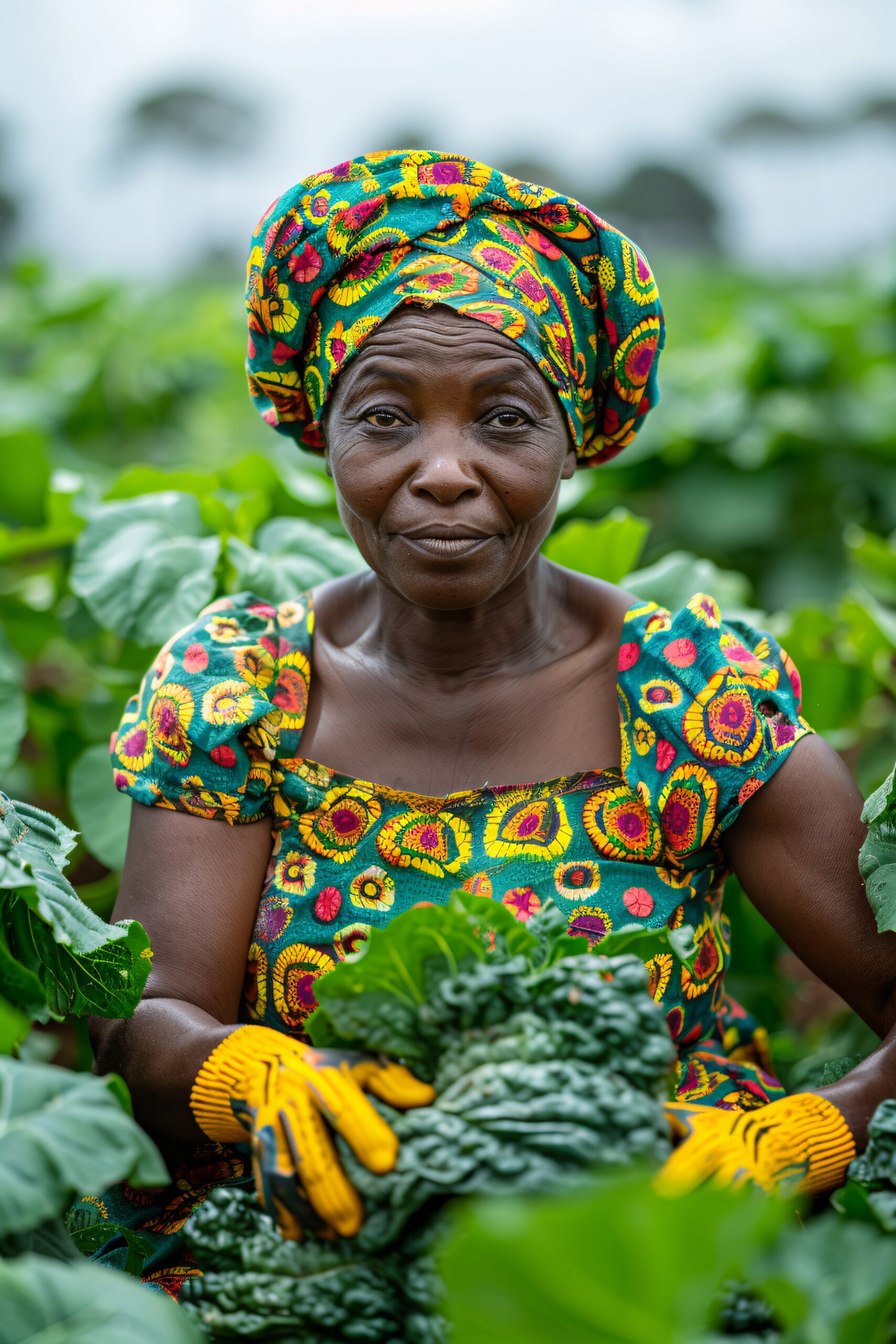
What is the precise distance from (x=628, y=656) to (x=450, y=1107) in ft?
2.94

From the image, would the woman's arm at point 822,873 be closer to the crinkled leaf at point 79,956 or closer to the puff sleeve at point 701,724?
the puff sleeve at point 701,724

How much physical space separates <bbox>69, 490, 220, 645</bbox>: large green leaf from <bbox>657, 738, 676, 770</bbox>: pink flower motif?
1032mm

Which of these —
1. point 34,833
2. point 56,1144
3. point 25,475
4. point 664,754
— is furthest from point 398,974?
point 25,475

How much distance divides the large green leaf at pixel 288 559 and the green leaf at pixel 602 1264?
181 centimetres

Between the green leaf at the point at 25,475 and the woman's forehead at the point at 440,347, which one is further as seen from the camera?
the green leaf at the point at 25,475

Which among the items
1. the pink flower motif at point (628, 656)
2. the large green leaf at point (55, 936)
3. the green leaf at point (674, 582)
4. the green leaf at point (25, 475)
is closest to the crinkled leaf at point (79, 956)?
the large green leaf at point (55, 936)

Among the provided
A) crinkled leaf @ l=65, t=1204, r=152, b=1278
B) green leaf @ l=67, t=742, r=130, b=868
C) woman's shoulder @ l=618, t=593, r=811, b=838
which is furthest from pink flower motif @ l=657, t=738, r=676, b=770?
green leaf @ l=67, t=742, r=130, b=868

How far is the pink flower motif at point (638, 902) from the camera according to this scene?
1.92m

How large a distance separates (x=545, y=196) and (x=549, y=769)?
32.9 inches

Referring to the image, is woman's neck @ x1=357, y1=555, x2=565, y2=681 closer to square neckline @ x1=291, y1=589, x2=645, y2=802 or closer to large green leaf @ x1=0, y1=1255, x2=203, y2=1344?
square neckline @ x1=291, y1=589, x2=645, y2=802

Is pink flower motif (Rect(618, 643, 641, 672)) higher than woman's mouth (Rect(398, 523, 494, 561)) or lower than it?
lower

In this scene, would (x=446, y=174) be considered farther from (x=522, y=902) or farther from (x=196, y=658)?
(x=522, y=902)

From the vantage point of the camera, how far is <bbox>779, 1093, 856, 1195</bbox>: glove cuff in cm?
159

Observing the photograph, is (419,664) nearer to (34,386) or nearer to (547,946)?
(547,946)
